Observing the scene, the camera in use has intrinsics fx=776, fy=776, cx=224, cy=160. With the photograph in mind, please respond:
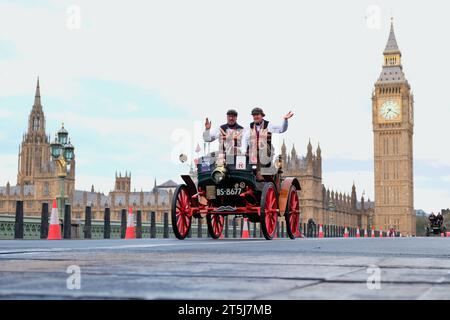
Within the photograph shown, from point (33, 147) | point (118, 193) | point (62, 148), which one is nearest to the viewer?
point (62, 148)

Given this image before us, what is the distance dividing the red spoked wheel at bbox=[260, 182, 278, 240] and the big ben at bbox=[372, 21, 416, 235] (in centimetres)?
10487

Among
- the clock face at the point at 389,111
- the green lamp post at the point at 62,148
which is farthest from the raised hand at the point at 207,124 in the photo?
the clock face at the point at 389,111

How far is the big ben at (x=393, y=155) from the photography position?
11562cm

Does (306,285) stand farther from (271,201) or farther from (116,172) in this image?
(116,172)

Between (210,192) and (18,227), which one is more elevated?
(210,192)

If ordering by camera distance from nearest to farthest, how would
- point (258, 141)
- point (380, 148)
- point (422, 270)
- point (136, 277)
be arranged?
point (136, 277)
point (422, 270)
point (258, 141)
point (380, 148)

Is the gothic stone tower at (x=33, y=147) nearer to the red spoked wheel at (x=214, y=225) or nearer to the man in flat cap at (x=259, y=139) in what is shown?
the red spoked wheel at (x=214, y=225)

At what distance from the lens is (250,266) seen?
4422 millimetres

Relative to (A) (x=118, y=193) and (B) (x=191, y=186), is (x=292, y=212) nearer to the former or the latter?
(B) (x=191, y=186)

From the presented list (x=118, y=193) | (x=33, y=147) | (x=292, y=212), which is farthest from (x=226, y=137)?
(x=33, y=147)

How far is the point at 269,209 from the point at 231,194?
0.64 meters

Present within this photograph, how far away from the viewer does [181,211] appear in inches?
479

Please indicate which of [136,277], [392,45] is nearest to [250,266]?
[136,277]

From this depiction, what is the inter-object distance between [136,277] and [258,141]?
8446 mm
